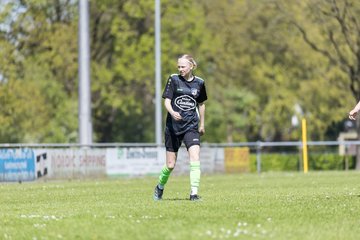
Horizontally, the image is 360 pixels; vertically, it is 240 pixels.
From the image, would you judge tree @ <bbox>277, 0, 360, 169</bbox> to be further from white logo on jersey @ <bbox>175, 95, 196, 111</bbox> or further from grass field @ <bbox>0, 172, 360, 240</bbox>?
grass field @ <bbox>0, 172, 360, 240</bbox>

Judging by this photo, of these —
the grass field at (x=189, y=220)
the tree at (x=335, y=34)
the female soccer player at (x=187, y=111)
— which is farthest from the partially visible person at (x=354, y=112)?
the tree at (x=335, y=34)

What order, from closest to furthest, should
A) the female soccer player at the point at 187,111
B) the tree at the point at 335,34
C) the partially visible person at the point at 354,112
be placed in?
the partially visible person at the point at 354,112 → the female soccer player at the point at 187,111 → the tree at the point at 335,34

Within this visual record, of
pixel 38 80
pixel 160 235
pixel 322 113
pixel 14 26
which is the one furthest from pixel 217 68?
pixel 160 235

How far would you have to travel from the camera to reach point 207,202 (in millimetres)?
13789

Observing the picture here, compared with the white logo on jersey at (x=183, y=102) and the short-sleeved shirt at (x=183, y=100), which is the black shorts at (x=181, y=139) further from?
the white logo on jersey at (x=183, y=102)

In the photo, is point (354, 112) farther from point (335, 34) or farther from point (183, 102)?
point (335, 34)

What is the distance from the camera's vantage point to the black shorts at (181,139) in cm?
1440

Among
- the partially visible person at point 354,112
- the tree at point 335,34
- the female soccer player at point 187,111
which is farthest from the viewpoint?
the tree at point 335,34

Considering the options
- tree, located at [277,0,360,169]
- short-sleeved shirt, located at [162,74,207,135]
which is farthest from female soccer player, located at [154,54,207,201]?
tree, located at [277,0,360,169]

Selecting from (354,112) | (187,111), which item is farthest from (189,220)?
(354,112)

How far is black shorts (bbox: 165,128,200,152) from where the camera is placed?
14398 millimetres

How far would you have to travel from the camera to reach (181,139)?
573 inches

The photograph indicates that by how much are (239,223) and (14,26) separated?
134ft

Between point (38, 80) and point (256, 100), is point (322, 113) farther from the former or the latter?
point (38, 80)
